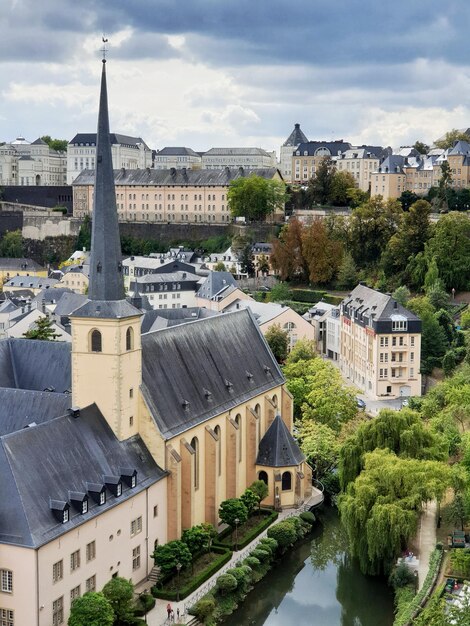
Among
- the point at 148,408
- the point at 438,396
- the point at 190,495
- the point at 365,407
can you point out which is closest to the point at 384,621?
the point at 190,495

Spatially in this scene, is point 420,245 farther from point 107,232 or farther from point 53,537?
point 53,537

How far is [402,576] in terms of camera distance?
138ft

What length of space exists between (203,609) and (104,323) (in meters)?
13.3

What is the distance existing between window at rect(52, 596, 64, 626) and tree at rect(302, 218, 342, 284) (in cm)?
8260

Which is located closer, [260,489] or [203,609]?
[203,609]

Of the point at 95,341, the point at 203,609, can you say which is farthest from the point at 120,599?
the point at 95,341

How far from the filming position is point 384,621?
41.5m

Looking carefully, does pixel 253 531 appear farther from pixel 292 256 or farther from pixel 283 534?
pixel 292 256

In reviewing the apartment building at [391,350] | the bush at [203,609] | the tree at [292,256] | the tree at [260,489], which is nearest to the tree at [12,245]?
the tree at [292,256]

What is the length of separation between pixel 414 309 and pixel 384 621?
158 feet

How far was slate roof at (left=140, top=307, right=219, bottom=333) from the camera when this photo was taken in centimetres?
8512

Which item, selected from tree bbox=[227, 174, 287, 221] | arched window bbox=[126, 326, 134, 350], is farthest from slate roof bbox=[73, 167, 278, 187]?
arched window bbox=[126, 326, 134, 350]

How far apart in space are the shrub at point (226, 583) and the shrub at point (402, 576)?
7336 millimetres

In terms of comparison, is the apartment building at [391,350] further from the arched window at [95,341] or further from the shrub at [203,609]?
the shrub at [203,609]
